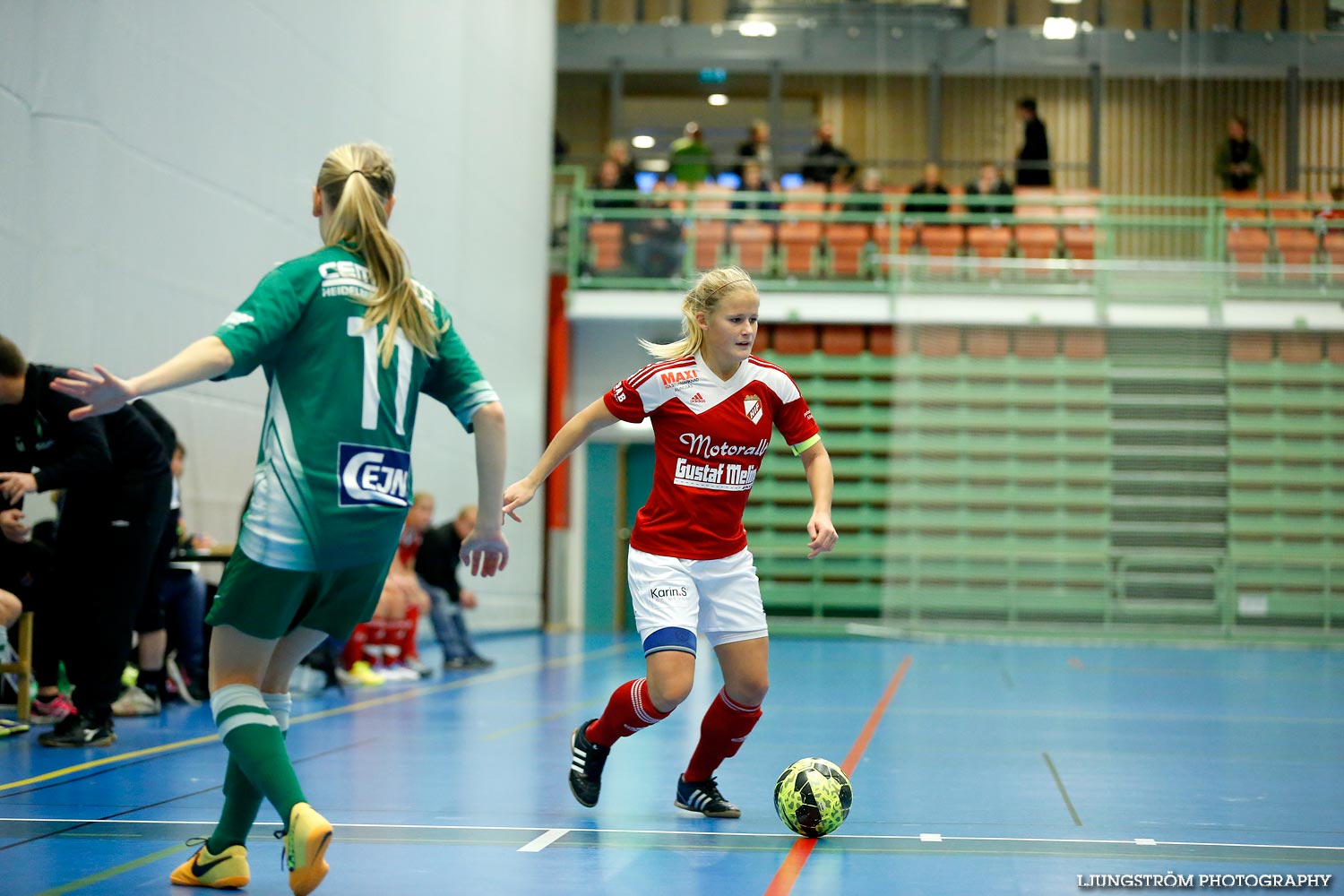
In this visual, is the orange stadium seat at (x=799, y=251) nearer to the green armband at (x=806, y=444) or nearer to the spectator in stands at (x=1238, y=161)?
the spectator in stands at (x=1238, y=161)

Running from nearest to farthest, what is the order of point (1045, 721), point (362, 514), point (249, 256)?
1. point (362, 514)
2. point (1045, 721)
3. point (249, 256)

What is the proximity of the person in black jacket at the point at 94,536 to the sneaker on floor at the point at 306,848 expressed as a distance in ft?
11.7

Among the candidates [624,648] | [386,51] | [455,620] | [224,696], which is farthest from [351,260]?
[624,648]

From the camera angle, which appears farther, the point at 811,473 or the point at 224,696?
the point at 811,473

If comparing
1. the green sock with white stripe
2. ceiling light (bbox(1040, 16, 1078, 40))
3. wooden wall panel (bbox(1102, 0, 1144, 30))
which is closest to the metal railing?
ceiling light (bbox(1040, 16, 1078, 40))

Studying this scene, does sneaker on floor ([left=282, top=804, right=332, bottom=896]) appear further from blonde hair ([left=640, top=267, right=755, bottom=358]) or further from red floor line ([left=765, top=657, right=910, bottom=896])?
blonde hair ([left=640, top=267, right=755, bottom=358])

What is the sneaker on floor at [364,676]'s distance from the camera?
10.4 meters

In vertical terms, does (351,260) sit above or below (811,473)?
above

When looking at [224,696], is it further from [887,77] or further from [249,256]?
[887,77]

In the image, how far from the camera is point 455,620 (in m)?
12.4

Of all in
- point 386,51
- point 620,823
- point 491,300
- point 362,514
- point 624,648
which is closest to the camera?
point 362,514

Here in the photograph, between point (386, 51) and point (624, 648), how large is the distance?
684cm

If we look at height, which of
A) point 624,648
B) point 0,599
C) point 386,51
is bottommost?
point 624,648

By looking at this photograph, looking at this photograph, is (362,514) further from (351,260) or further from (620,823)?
(620,823)
